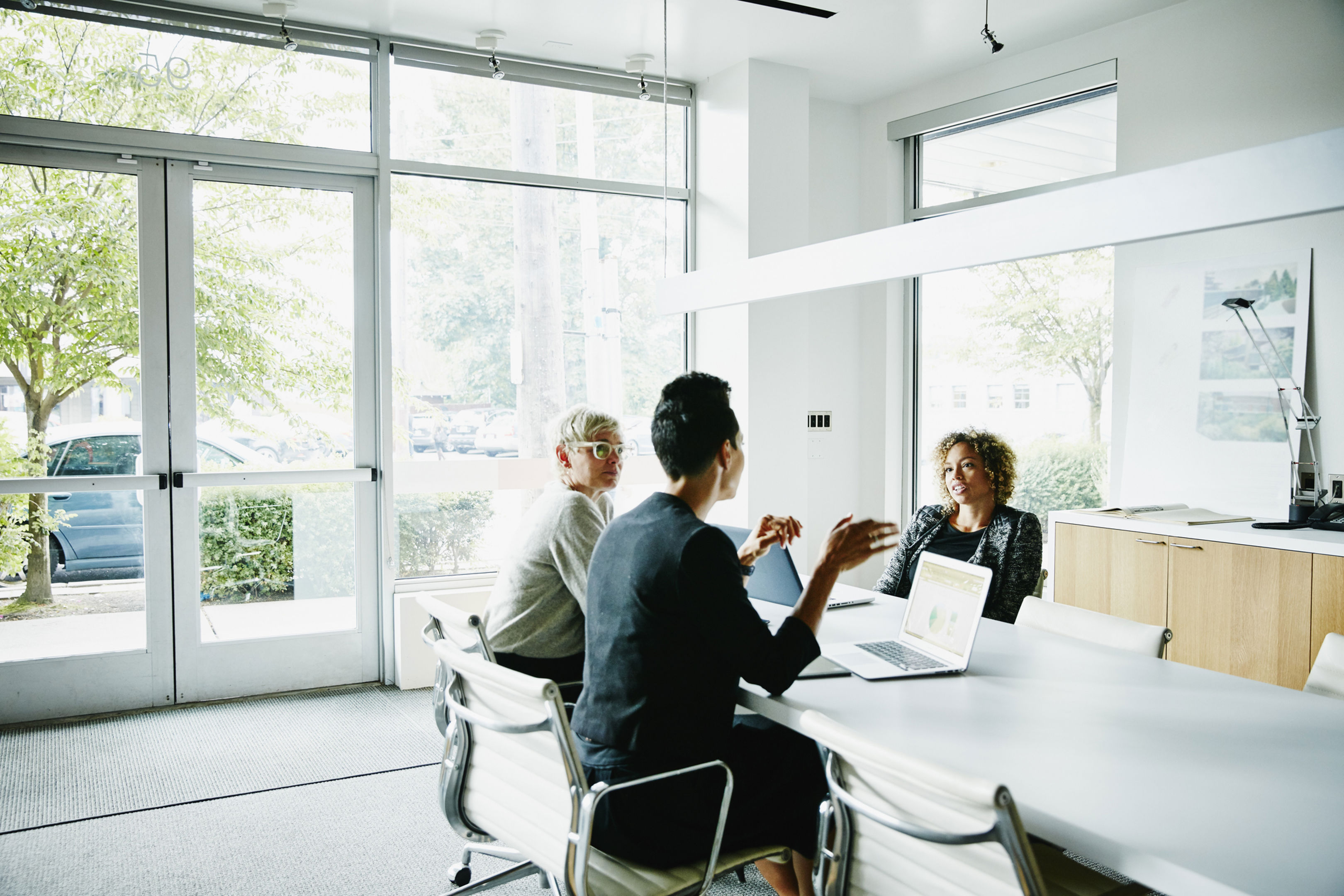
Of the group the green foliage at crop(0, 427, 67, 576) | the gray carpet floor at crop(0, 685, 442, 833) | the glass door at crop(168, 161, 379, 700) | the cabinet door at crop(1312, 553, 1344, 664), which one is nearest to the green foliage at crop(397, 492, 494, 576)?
the glass door at crop(168, 161, 379, 700)

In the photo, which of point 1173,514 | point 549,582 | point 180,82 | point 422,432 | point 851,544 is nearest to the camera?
point 851,544

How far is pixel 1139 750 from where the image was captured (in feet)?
5.79

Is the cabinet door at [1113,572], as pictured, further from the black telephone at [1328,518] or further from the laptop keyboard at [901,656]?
the laptop keyboard at [901,656]

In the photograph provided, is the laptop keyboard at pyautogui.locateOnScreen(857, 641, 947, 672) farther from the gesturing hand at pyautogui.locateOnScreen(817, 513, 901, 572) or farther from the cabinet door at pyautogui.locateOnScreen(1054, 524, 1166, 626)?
→ the cabinet door at pyautogui.locateOnScreen(1054, 524, 1166, 626)

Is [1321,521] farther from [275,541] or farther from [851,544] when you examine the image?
[275,541]

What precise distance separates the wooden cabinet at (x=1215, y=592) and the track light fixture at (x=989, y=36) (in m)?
2.09

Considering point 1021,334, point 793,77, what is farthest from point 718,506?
point 793,77

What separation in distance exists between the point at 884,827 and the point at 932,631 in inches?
37.5

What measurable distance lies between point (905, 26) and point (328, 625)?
405cm

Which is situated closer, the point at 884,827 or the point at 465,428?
the point at 884,827

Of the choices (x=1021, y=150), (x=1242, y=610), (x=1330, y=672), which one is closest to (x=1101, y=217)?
(x=1330, y=672)

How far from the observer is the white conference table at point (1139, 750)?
4.46 feet

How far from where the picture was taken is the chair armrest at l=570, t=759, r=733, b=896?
5.73 ft

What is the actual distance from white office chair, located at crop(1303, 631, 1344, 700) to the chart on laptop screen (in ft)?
2.51
